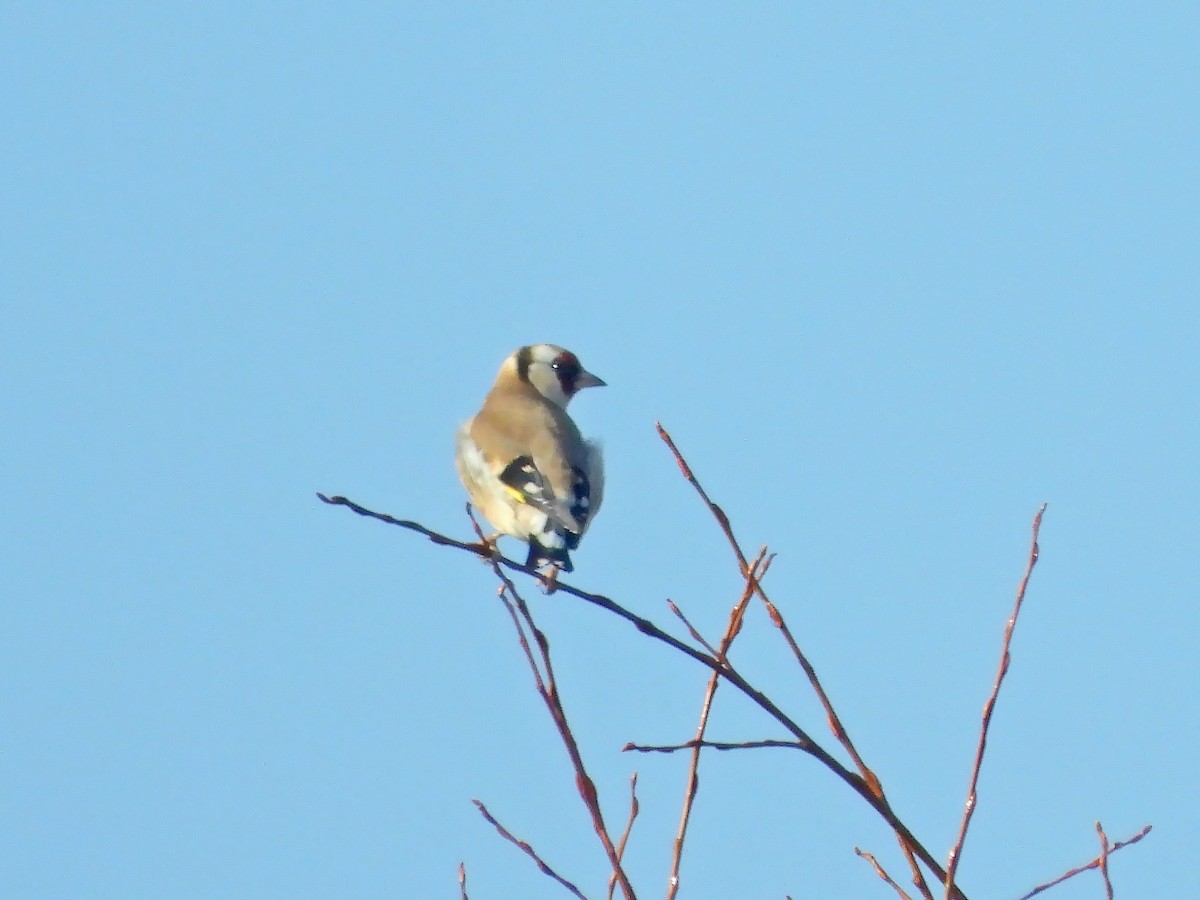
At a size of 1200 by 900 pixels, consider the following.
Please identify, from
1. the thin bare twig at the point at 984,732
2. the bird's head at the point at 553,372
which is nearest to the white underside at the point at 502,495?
the bird's head at the point at 553,372

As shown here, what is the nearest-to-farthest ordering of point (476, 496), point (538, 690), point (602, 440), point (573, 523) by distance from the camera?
point (538, 690)
point (573, 523)
point (476, 496)
point (602, 440)

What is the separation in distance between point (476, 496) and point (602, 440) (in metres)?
0.62

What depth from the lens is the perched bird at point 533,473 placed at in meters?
5.03

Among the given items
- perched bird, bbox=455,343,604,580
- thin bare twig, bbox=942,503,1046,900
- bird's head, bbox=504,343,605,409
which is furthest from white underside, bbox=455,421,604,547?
thin bare twig, bbox=942,503,1046,900

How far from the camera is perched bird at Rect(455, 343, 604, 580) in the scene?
16.5 ft

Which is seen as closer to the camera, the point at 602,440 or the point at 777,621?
the point at 777,621

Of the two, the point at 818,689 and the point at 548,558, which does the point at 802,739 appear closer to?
the point at 818,689

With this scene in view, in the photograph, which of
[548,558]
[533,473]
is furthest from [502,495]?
[548,558]

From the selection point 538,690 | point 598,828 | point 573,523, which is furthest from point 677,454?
point 573,523

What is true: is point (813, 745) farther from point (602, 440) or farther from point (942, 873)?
point (602, 440)

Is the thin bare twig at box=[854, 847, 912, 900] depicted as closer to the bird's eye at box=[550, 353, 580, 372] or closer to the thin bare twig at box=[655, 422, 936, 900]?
the thin bare twig at box=[655, 422, 936, 900]

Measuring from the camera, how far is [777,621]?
2.54 metres

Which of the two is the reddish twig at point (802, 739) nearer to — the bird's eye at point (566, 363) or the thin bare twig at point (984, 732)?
the thin bare twig at point (984, 732)

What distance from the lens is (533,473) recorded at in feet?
17.6
